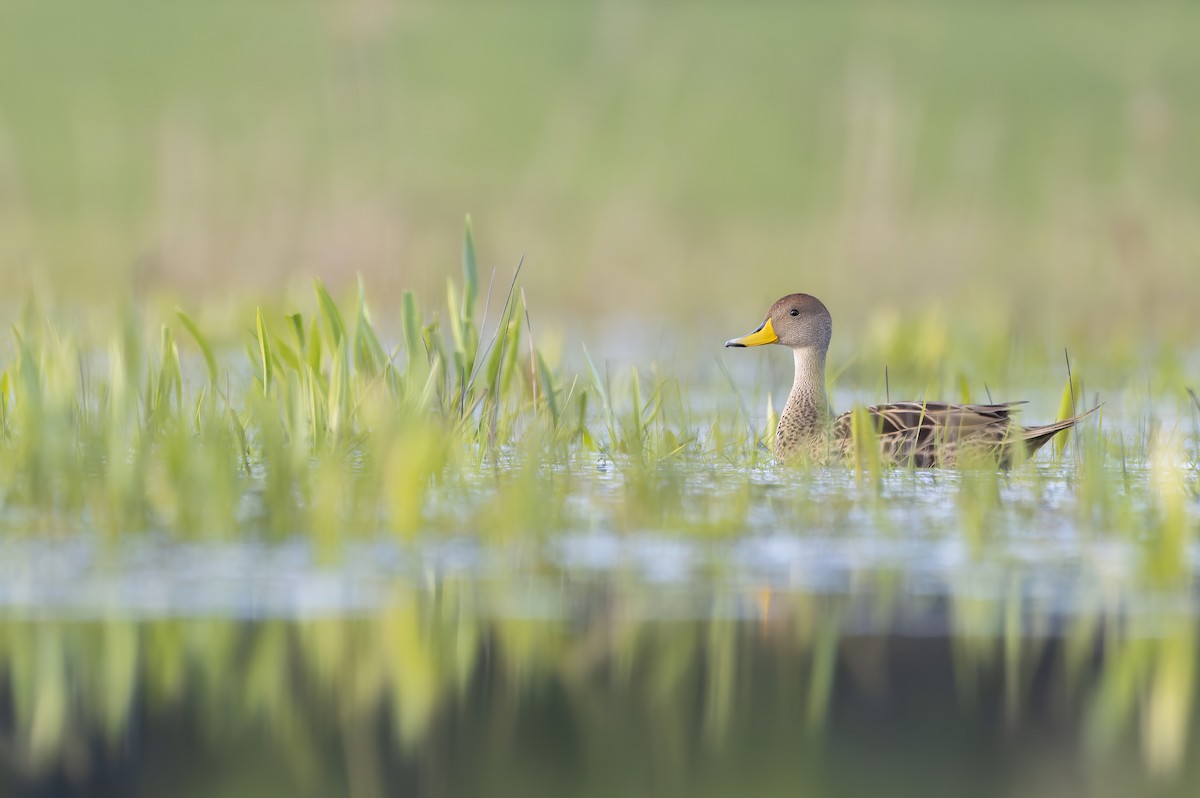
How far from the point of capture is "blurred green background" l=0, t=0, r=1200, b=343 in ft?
45.2

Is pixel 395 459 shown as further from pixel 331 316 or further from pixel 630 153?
pixel 630 153

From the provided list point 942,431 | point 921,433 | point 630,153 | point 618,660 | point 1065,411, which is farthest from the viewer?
point 630,153

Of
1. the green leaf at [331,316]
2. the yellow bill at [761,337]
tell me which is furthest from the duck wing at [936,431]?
the green leaf at [331,316]

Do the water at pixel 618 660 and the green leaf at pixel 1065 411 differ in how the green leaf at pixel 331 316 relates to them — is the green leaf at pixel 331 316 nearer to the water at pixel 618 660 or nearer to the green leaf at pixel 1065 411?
the water at pixel 618 660

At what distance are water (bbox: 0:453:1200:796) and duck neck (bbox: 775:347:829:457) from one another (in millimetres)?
1819

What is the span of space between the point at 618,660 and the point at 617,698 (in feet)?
0.70

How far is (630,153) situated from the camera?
1484 inches

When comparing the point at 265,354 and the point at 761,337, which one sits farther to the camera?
the point at 761,337

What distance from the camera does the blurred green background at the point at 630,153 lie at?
13.8 meters

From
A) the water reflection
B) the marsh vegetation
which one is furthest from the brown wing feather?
the water reflection

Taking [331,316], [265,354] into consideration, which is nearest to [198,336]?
[265,354]

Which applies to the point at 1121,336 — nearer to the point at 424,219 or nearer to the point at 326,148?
the point at 424,219

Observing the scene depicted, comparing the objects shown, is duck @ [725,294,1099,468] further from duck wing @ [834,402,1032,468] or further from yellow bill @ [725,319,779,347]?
yellow bill @ [725,319,779,347]

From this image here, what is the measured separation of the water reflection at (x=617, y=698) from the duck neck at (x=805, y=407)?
2649 millimetres
